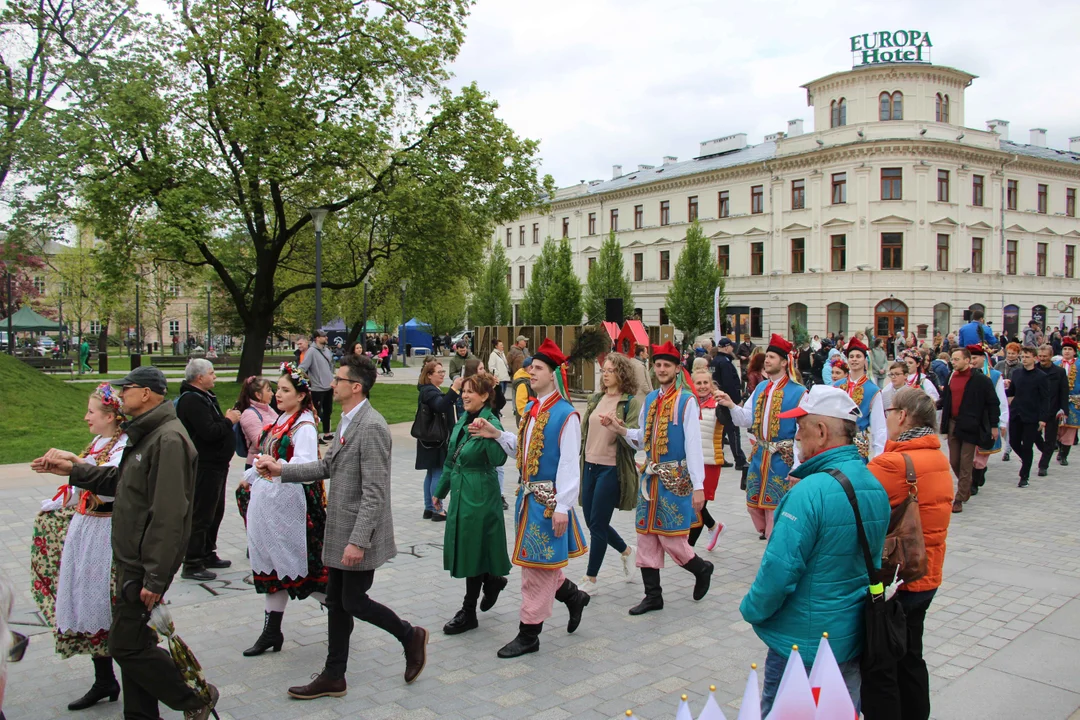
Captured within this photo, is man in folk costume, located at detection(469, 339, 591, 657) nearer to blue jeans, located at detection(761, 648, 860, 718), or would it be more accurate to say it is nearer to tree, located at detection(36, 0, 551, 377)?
blue jeans, located at detection(761, 648, 860, 718)

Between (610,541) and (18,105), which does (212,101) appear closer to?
(18,105)

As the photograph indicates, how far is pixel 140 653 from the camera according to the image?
3.93 metres

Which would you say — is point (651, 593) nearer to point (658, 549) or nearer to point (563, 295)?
point (658, 549)

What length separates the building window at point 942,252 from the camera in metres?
44.6

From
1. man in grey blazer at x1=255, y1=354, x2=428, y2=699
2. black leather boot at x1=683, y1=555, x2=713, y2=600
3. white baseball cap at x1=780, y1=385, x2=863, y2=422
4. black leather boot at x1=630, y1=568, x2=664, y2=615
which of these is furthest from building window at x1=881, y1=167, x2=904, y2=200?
white baseball cap at x1=780, y1=385, x2=863, y2=422

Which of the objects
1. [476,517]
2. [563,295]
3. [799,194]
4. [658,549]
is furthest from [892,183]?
[476,517]

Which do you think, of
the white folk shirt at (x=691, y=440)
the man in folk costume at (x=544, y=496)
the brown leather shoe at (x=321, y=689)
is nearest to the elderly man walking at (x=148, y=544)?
the brown leather shoe at (x=321, y=689)

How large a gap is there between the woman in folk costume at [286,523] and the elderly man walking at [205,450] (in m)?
1.62

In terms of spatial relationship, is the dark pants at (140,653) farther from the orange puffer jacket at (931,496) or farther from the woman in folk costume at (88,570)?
the orange puffer jacket at (931,496)

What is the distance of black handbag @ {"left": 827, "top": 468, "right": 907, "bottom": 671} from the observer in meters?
3.15

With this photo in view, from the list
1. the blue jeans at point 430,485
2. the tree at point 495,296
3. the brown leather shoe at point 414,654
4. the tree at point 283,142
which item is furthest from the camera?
the tree at point 495,296

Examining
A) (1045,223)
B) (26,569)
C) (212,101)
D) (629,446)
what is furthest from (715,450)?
(1045,223)

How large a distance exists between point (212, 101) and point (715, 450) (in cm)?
1893

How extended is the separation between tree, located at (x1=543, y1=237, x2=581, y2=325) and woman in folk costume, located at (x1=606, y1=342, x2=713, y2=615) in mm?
50606
